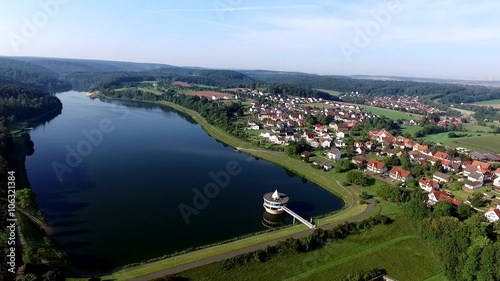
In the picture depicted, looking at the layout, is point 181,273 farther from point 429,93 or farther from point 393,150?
point 429,93

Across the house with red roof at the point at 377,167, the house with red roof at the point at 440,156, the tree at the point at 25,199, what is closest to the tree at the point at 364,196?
the house with red roof at the point at 377,167

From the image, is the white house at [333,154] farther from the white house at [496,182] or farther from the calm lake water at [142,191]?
the white house at [496,182]

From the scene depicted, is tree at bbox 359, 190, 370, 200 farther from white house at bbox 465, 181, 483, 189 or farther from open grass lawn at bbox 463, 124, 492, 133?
open grass lawn at bbox 463, 124, 492, 133

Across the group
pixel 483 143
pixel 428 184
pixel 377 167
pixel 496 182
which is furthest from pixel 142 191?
pixel 483 143

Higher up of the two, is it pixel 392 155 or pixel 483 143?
pixel 392 155

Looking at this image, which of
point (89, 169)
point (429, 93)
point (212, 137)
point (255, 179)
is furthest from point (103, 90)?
point (429, 93)

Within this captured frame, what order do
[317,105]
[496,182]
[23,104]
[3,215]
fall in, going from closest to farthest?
[3,215]
[496,182]
[23,104]
[317,105]

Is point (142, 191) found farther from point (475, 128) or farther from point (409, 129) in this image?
point (475, 128)

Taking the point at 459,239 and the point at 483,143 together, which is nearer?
the point at 459,239
